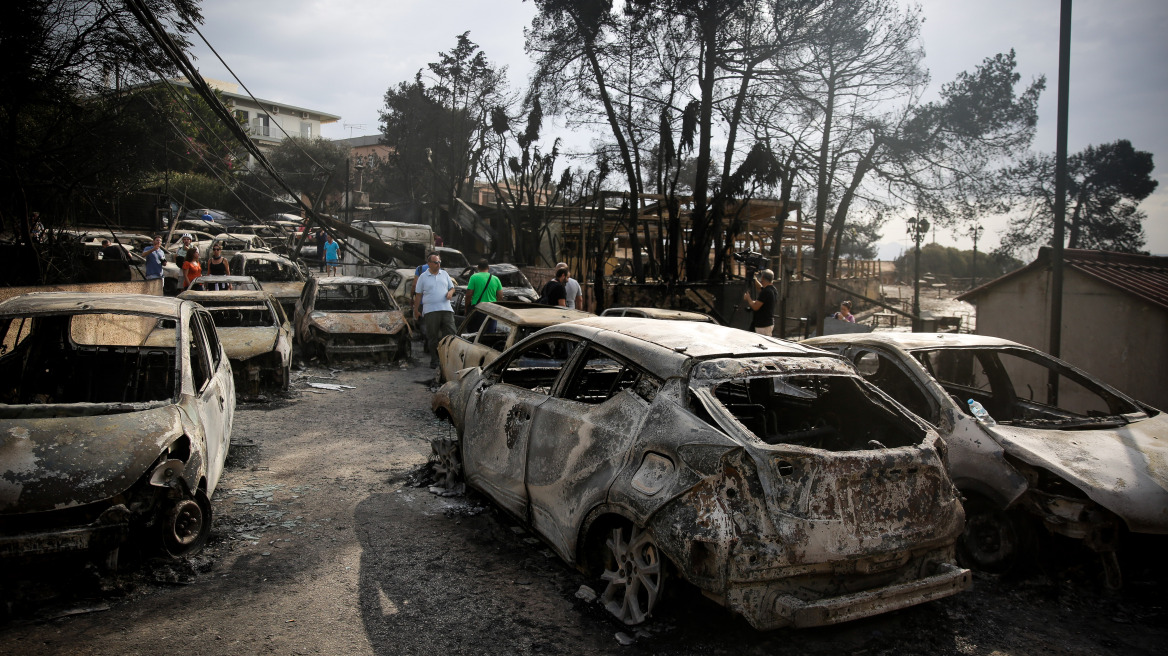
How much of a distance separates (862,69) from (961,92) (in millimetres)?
6548

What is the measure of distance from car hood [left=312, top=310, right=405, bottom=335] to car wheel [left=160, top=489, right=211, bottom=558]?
6.81m

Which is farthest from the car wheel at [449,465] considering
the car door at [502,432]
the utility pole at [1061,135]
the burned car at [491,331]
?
the utility pole at [1061,135]

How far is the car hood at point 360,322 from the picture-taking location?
1079cm

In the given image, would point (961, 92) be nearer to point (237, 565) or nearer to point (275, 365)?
point (275, 365)

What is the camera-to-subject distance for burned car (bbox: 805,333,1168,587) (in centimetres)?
391

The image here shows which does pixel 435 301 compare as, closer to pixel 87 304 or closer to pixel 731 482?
pixel 87 304

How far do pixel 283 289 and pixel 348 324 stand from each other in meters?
4.36

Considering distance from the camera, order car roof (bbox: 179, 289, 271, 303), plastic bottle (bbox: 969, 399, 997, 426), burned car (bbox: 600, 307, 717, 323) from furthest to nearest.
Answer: car roof (bbox: 179, 289, 271, 303) → burned car (bbox: 600, 307, 717, 323) → plastic bottle (bbox: 969, 399, 997, 426)

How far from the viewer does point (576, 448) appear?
3.83 metres

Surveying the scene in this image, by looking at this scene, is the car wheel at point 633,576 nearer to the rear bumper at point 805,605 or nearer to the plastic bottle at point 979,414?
the rear bumper at point 805,605

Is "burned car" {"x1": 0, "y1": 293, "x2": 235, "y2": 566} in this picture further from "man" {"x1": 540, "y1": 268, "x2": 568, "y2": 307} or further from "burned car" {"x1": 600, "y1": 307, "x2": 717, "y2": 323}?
"man" {"x1": 540, "y1": 268, "x2": 568, "y2": 307}

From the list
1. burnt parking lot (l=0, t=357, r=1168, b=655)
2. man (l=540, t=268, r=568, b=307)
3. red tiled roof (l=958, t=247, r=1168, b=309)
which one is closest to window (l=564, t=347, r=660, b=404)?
burnt parking lot (l=0, t=357, r=1168, b=655)

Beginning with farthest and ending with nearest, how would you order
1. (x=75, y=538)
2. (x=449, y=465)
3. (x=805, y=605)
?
1. (x=449, y=465)
2. (x=75, y=538)
3. (x=805, y=605)

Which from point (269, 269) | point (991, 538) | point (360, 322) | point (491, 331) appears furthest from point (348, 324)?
point (991, 538)
